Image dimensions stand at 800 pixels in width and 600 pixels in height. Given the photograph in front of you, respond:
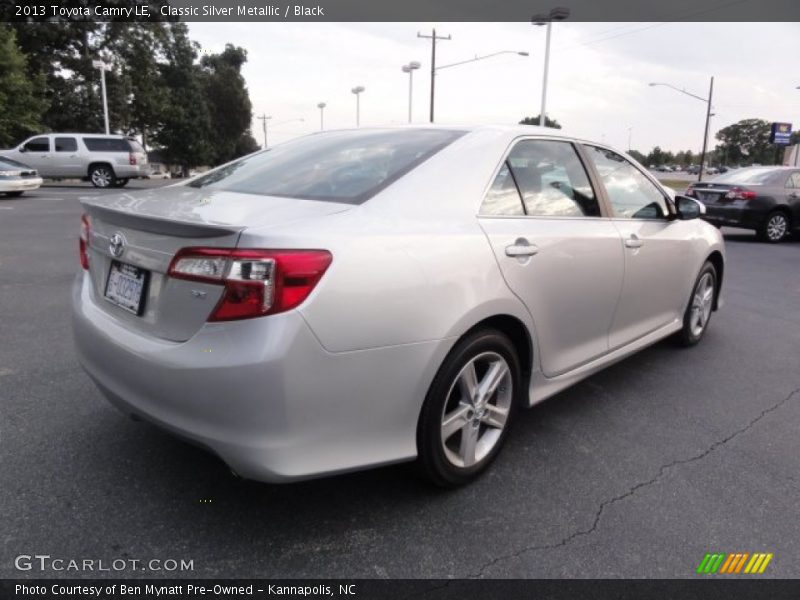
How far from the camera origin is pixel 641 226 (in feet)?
11.9

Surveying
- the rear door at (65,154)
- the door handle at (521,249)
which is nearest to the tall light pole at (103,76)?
the rear door at (65,154)

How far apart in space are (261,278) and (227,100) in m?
57.2

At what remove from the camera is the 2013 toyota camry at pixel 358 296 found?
6.31ft

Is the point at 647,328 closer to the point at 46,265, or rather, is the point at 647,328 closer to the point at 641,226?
the point at 641,226

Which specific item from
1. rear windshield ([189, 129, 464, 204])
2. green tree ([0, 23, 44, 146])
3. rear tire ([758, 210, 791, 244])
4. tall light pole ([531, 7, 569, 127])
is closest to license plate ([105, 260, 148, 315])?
rear windshield ([189, 129, 464, 204])

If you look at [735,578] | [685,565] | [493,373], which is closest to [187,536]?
[493,373]

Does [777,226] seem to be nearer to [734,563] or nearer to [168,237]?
[734,563]

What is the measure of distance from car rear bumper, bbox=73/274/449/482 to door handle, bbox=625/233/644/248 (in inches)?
66.3

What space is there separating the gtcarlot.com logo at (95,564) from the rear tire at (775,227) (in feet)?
41.3

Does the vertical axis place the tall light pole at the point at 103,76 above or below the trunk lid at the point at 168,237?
above

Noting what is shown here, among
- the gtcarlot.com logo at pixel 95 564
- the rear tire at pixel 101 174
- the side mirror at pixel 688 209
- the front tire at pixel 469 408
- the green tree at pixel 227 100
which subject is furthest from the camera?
the green tree at pixel 227 100

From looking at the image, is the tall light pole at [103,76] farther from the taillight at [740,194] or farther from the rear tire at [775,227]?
the rear tire at [775,227]

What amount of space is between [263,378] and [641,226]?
105 inches

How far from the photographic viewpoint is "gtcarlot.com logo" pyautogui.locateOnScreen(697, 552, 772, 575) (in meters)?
2.14
